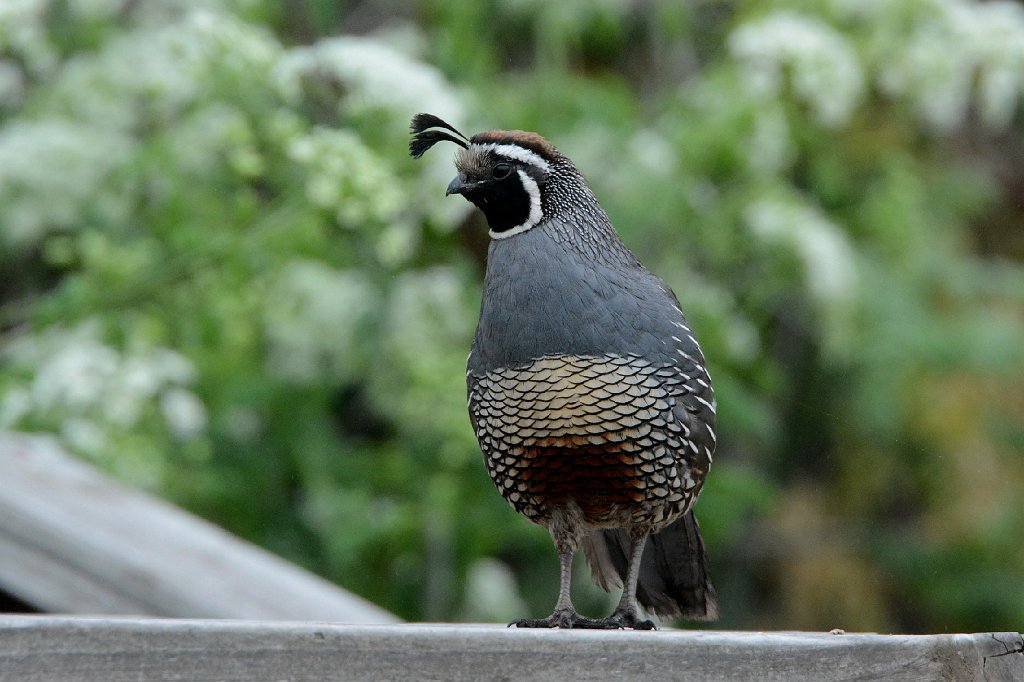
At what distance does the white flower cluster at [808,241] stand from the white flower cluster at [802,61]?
0.34m

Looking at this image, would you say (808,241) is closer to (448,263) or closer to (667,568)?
(448,263)

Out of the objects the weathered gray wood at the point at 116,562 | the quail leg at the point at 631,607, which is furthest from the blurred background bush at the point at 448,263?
the quail leg at the point at 631,607

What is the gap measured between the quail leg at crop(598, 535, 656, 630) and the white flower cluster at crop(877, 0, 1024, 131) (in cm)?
239

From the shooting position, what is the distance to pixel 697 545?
8.40ft

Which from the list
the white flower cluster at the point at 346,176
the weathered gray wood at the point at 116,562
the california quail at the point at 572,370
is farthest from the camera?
the white flower cluster at the point at 346,176

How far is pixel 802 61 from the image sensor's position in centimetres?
409

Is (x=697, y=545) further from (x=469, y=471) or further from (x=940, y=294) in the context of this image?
(x=940, y=294)

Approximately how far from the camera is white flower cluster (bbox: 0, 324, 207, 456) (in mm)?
3469

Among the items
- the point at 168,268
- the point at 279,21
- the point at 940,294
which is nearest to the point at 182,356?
the point at 168,268

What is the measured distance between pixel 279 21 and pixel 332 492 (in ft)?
6.28

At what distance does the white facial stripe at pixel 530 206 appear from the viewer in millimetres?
2299

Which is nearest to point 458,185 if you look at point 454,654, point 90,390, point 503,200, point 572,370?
point 503,200

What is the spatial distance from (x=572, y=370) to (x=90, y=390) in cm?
173

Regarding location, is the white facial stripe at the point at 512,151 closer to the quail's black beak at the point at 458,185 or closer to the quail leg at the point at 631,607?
the quail's black beak at the point at 458,185
